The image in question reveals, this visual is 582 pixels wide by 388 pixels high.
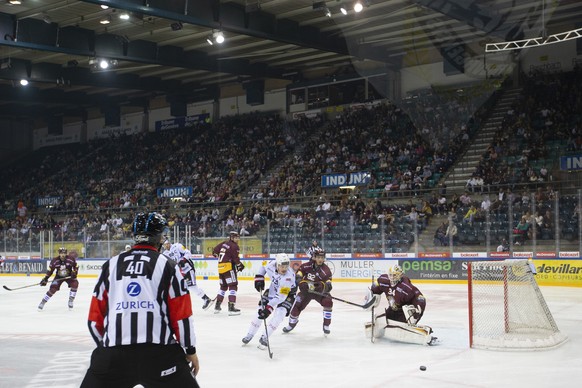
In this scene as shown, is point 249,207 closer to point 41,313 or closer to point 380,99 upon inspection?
point 380,99

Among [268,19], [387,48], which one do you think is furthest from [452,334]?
[387,48]

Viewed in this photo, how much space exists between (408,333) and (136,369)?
611 cm

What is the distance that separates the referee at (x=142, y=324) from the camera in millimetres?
3768

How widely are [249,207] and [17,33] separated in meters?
10.7

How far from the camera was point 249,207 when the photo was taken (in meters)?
27.4

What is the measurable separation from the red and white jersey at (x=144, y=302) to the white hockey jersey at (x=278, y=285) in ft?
18.2

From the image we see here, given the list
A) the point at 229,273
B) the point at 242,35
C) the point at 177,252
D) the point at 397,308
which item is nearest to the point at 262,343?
the point at 397,308

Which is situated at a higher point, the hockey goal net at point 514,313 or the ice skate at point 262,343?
the hockey goal net at point 514,313

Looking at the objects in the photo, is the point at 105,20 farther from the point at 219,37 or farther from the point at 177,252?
the point at 177,252

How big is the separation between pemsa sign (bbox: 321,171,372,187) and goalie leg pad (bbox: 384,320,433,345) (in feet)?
54.2

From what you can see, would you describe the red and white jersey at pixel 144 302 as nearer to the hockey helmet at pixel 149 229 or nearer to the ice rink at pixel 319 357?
the hockey helmet at pixel 149 229

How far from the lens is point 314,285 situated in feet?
34.1

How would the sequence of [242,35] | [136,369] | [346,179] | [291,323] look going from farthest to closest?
[346,179], [242,35], [291,323], [136,369]

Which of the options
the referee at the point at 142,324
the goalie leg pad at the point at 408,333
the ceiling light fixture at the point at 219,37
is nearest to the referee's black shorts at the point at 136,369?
the referee at the point at 142,324
